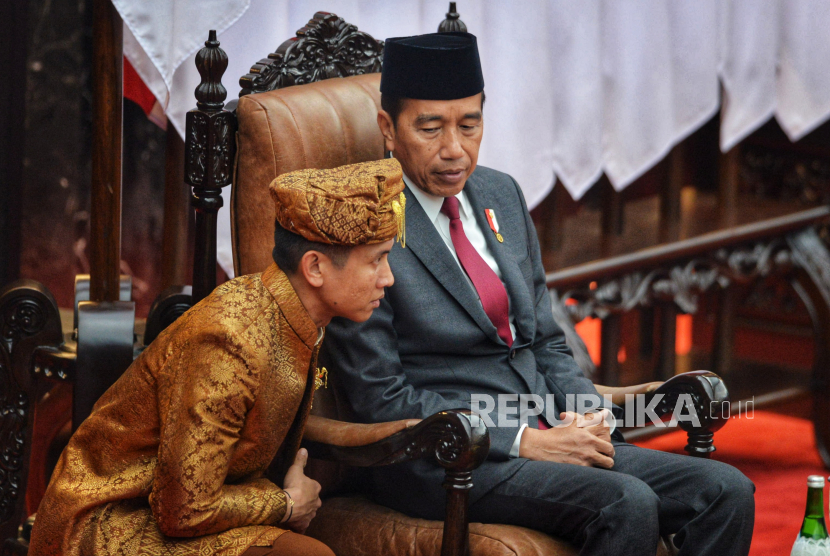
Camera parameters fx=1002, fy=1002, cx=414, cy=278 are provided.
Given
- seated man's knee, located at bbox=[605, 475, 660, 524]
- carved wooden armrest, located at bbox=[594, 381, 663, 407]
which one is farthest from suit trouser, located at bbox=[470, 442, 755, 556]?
carved wooden armrest, located at bbox=[594, 381, 663, 407]

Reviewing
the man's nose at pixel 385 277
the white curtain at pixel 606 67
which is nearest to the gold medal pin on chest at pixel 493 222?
the man's nose at pixel 385 277

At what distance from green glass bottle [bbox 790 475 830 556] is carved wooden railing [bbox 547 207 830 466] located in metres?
1.49

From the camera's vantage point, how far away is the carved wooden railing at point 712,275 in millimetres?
3711

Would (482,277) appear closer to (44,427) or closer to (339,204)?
(339,204)

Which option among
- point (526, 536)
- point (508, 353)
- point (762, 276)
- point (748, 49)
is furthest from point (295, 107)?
point (762, 276)

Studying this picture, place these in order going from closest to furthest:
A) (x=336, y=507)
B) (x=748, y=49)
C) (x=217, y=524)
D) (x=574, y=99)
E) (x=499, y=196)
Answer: (x=217, y=524) → (x=336, y=507) → (x=499, y=196) → (x=574, y=99) → (x=748, y=49)

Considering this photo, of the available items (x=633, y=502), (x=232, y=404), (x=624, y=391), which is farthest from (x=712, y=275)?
(x=232, y=404)

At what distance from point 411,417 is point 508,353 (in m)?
0.34

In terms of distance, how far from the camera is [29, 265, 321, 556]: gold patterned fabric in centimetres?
171

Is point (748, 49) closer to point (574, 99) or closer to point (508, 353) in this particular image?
point (574, 99)

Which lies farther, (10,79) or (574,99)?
(574,99)

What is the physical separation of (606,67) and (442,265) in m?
1.71

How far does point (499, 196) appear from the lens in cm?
249

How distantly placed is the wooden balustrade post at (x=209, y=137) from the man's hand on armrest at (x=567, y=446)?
871mm
